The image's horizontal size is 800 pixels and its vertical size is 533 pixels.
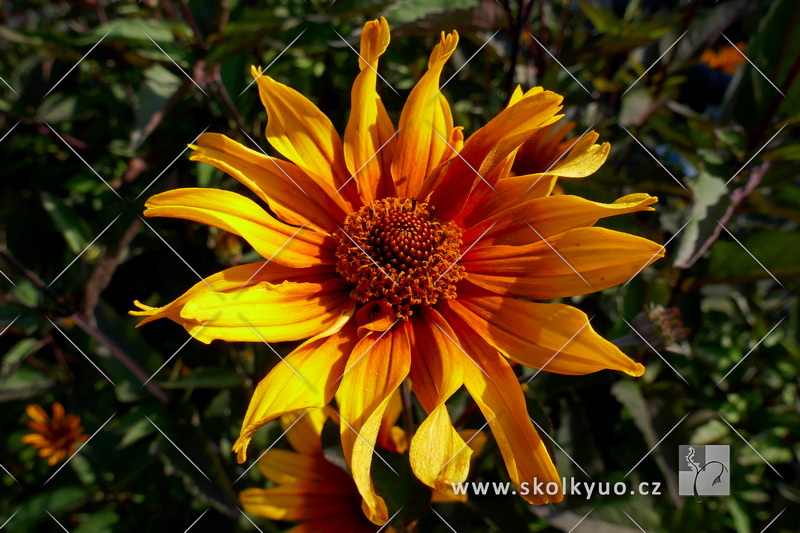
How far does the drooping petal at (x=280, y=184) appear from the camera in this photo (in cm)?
86

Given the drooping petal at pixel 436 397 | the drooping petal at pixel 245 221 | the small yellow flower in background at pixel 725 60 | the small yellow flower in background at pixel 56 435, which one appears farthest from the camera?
the small yellow flower in background at pixel 725 60

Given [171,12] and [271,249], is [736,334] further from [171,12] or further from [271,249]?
[171,12]

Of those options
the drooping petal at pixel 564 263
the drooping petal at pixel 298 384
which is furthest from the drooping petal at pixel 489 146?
the drooping petal at pixel 298 384

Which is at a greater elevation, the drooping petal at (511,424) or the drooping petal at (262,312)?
the drooping petal at (262,312)

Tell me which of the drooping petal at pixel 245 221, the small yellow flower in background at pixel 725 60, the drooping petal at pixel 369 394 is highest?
the drooping petal at pixel 245 221

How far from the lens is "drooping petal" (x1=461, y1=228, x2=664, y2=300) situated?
76 centimetres

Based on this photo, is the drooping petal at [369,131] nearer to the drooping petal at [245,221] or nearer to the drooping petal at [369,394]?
the drooping petal at [245,221]

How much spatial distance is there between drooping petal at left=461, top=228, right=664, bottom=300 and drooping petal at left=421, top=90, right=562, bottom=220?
12cm

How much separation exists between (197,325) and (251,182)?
0.25m

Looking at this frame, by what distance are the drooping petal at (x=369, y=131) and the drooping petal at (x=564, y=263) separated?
0.23 metres

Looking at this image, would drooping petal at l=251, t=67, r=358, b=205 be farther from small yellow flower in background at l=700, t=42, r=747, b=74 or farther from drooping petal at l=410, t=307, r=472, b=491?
small yellow flower in background at l=700, t=42, r=747, b=74

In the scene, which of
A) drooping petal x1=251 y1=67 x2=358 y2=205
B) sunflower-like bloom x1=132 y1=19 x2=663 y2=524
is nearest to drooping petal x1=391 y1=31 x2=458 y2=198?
sunflower-like bloom x1=132 y1=19 x2=663 y2=524

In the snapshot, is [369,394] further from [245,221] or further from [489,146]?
[489,146]

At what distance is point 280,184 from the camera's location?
0.92 metres
